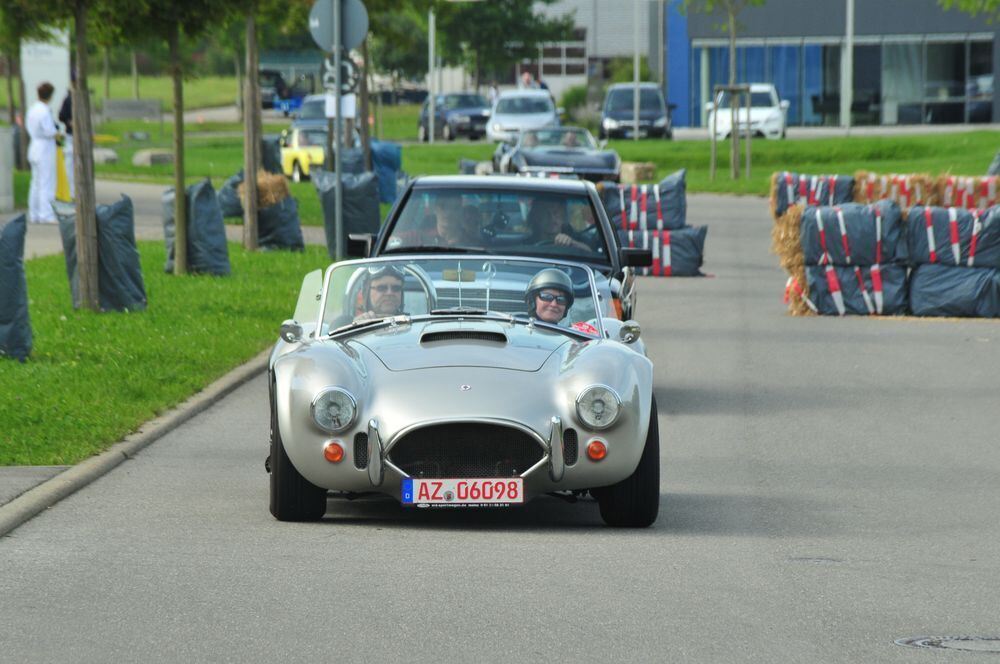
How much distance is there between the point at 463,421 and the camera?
7.26m

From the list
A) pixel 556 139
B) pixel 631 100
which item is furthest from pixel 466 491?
pixel 631 100

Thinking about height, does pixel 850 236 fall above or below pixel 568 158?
below

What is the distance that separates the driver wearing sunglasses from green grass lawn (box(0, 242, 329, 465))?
6.19ft

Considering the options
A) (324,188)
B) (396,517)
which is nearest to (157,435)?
(396,517)

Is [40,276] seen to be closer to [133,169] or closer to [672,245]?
[672,245]

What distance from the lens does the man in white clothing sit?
83.2ft

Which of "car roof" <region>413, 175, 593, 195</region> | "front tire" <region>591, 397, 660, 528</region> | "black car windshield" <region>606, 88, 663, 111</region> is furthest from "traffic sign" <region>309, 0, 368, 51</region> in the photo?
"black car windshield" <region>606, 88, 663, 111</region>

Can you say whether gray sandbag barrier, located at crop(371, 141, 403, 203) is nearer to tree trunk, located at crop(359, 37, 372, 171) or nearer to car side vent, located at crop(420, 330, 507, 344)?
tree trunk, located at crop(359, 37, 372, 171)

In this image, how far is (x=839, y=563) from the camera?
7.06 metres

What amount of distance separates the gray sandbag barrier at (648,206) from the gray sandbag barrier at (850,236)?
14.2 feet

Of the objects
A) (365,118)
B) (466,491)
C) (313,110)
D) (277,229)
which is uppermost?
(313,110)

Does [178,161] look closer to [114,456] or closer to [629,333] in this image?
[114,456]

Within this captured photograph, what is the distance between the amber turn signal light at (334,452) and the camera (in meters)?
7.41

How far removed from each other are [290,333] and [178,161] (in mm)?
9824
